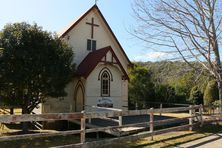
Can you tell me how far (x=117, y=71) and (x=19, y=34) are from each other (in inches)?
339

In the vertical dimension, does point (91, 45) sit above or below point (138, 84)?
above

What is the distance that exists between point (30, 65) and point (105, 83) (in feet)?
23.3

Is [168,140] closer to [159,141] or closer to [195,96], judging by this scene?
[159,141]

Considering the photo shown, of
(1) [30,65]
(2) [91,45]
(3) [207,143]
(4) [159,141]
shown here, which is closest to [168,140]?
(4) [159,141]

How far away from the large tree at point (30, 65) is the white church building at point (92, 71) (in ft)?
10.6

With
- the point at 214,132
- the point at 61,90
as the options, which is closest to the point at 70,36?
the point at 61,90

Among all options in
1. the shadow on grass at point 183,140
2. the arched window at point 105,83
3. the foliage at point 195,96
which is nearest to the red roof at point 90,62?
the arched window at point 105,83

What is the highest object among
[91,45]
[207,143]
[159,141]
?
[91,45]

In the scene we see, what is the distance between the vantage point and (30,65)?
16.2m

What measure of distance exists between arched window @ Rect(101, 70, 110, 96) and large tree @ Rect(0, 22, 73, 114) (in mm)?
4060

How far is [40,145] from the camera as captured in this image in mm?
12961

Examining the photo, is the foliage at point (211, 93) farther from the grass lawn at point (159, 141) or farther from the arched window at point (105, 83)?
the grass lawn at point (159, 141)

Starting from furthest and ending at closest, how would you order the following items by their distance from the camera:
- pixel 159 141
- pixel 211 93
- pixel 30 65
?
pixel 211 93 → pixel 30 65 → pixel 159 141

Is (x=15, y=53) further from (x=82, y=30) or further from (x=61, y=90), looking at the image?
(x=82, y=30)
